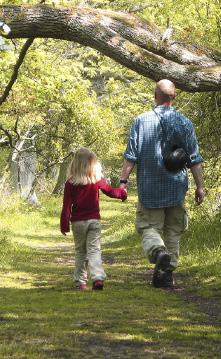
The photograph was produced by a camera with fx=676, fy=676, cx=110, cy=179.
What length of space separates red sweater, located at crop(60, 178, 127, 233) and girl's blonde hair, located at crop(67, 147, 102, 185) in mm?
77

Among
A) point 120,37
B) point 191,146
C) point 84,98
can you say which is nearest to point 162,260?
point 191,146

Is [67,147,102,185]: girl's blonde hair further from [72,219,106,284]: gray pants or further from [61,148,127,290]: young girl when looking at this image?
[72,219,106,284]: gray pants

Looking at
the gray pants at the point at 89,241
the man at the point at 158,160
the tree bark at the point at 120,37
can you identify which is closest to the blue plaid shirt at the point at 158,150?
the man at the point at 158,160

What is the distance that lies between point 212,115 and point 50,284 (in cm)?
433

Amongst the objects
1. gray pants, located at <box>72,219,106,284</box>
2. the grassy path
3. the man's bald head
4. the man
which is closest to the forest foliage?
the man's bald head

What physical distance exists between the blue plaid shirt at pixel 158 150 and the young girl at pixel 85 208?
2.35ft

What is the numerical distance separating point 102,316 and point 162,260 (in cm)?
114

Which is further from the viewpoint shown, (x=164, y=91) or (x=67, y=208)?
(x=67, y=208)

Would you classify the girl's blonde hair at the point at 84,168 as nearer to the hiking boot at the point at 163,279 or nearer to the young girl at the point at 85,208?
the young girl at the point at 85,208

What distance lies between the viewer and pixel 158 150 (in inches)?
297

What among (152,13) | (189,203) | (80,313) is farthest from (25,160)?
(80,313)

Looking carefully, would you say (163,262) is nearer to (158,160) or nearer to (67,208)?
(158,160)

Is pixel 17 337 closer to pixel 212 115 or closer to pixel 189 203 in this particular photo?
pixel 212 115

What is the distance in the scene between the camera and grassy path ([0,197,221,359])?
489 cm
